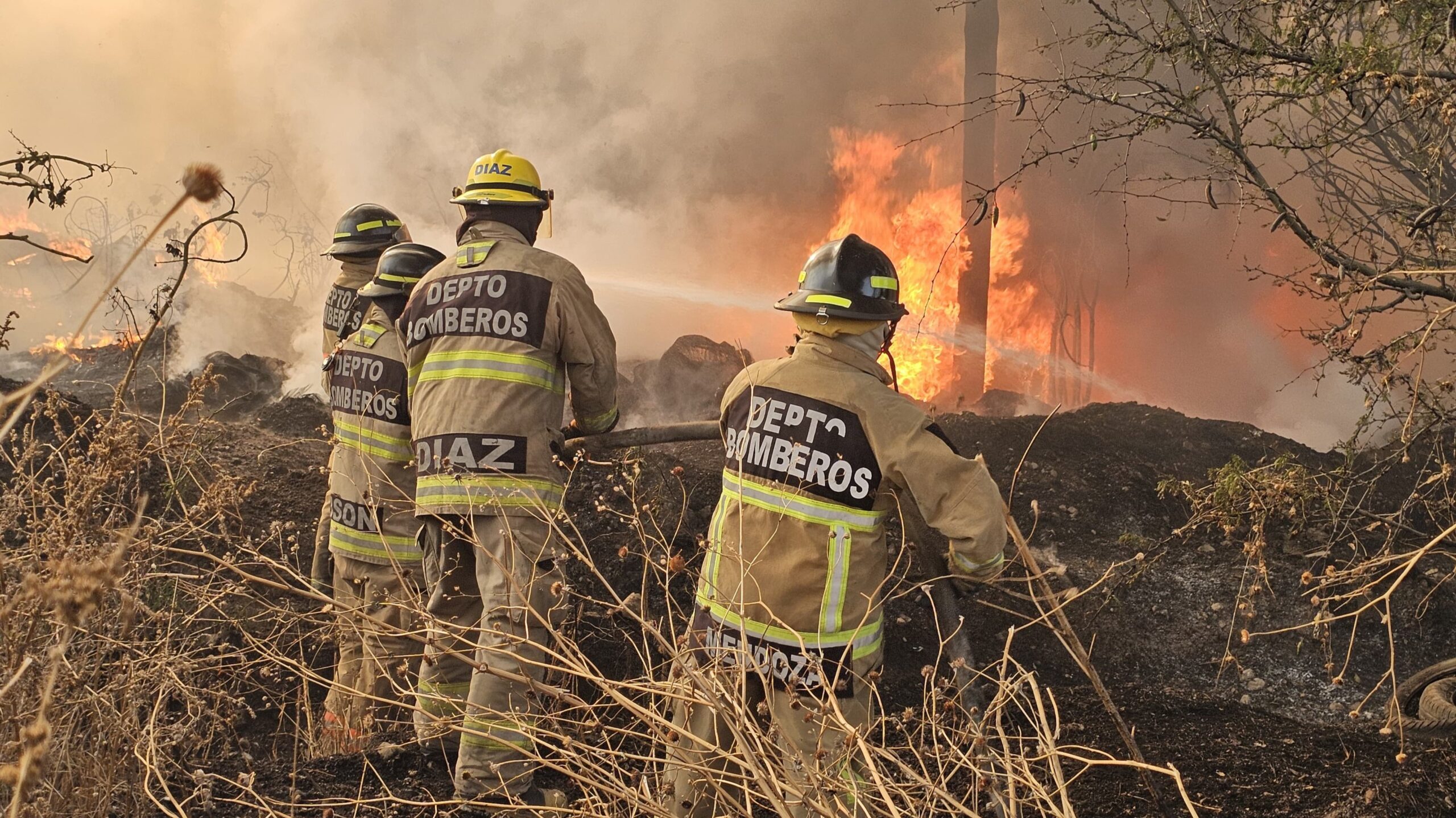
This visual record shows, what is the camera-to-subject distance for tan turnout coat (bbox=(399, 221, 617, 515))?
11.9 feet

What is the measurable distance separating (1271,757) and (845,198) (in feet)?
35.0

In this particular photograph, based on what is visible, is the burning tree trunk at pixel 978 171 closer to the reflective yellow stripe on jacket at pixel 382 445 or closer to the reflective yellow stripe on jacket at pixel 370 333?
the reflective yellow stripe on jacket at pixel 370 333

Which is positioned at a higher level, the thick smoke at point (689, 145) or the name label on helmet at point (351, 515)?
the thick smoke at point (689, 145)

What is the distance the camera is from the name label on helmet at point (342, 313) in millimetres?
4949

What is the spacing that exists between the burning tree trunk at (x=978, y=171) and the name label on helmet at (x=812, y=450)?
10.9 meters

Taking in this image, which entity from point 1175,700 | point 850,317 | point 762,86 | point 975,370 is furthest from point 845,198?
point 850,317

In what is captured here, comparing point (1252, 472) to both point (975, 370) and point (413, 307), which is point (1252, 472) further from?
point (975, 370)

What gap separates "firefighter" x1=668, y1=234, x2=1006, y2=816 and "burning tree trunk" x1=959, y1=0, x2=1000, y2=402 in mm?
10735

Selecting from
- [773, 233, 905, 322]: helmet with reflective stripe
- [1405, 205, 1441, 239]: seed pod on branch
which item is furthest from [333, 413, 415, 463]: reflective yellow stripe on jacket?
[1405, 205, 1441, 239]: seed pod on branch

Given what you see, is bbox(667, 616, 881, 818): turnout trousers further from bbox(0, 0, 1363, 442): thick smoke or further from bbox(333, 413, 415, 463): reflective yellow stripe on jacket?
bbox(0, 0, 1363, 442): thick smoke

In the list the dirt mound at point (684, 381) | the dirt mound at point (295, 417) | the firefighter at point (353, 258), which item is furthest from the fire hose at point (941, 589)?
the dirt mound at point (295, 417)

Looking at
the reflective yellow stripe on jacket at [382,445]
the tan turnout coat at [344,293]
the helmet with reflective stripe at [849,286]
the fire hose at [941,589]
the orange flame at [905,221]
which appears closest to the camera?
the fire hose at [941,589]

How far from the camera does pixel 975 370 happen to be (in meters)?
14.2

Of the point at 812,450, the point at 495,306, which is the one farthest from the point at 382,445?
the point at 812,450
